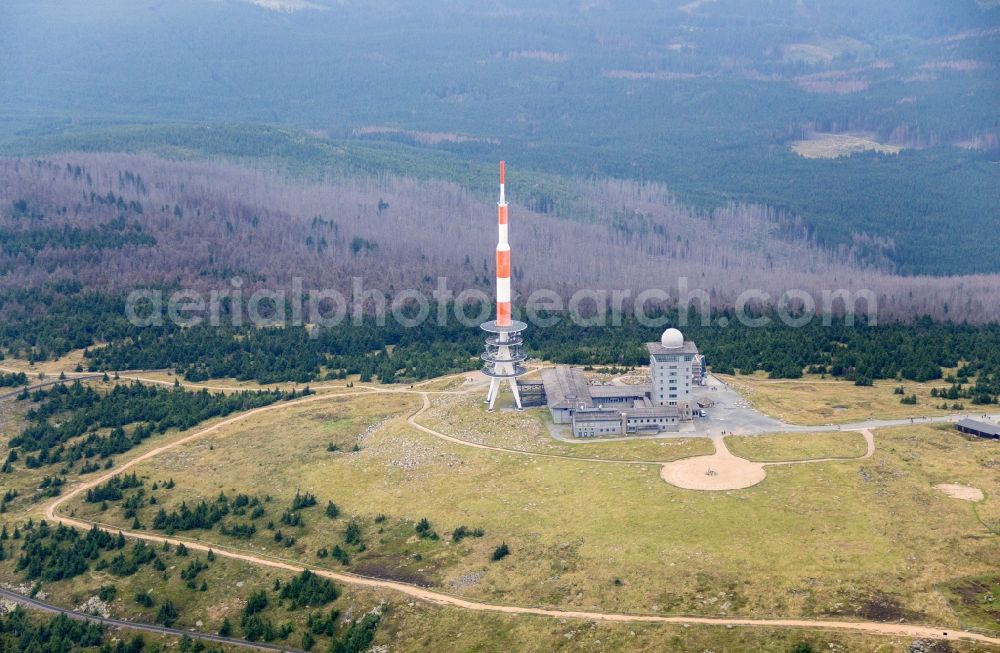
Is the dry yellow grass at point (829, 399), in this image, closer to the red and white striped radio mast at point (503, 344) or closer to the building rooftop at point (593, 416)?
the building rooftop at point (593, 416)

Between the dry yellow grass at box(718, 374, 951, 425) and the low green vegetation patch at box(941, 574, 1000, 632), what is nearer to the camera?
the low green vegetation patch at box(941, 574, 1000, 632)

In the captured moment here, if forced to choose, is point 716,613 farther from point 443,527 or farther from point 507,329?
point 507,329

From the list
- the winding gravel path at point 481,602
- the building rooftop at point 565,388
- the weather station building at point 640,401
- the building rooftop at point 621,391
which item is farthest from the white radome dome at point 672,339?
the winding gravel path at point 481,602

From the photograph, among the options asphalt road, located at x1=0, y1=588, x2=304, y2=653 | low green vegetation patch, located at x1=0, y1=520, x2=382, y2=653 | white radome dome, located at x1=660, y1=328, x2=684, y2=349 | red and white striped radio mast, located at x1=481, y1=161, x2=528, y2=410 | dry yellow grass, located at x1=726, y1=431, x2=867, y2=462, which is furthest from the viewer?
red and white striped radio mast, located at x1=481, y1=161, x2=528, y2=410

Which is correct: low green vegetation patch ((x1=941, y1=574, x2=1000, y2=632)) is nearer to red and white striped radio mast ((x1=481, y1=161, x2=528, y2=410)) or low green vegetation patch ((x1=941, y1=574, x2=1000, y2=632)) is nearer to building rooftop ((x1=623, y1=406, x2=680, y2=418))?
building rooftop ((x1=623, y1=406, x2=680, y2=418))

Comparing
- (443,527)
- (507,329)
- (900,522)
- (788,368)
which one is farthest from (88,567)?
(788,368)

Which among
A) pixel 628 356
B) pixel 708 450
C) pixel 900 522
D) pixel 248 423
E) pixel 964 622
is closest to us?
pixel 964 622

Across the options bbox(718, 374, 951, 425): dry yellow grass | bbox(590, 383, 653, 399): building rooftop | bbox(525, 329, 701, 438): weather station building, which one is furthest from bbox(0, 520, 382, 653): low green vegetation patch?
bbox(718, 374, 951, 425): dry yellow grass
